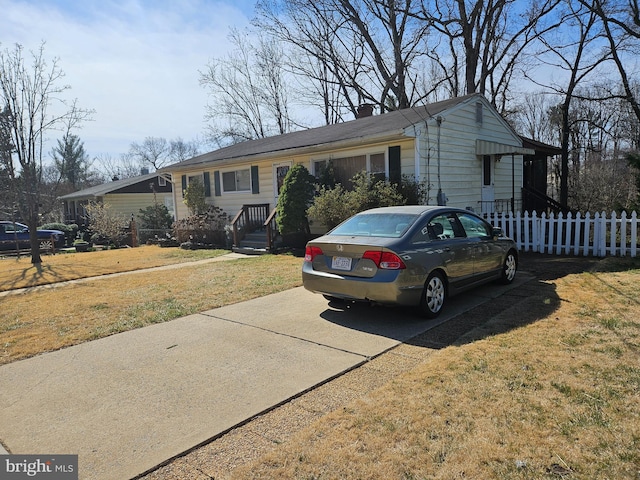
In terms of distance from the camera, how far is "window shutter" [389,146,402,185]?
1153cm

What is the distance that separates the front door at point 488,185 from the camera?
14398 mm

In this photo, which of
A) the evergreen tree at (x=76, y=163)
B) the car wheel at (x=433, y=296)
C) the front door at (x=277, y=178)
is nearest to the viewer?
the car wheel at (x=433, y=296)

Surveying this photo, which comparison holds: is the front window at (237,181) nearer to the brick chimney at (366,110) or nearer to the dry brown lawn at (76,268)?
the dry brown lawn at (76,268)

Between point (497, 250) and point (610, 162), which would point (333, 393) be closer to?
point (497, 250)

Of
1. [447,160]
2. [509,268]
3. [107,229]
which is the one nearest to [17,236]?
[107,229]

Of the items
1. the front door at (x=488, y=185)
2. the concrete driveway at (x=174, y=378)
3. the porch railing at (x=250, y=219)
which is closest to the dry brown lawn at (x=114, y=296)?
the concrete driveway at (x=174, y=378)

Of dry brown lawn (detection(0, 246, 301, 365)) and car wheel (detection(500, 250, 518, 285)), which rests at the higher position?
car wheel (detection(500, 250, 518, 285))

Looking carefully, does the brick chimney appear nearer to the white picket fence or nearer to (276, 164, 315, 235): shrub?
(276, 164, 315, 235): shrub

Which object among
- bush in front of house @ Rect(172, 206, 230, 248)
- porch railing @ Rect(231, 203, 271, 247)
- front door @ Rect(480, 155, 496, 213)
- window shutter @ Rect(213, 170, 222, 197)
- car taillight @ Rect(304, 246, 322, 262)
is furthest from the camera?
window shutter @ Rect(213, 170, 222, 197)

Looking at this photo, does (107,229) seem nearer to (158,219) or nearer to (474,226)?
(158,219)

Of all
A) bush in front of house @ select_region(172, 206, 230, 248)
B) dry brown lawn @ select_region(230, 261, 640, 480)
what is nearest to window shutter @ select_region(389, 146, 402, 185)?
bush in front of house @ select_region(172, 206, 230, 248)

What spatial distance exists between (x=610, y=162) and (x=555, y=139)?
18.5 feet

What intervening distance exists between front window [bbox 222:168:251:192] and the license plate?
456 inches
